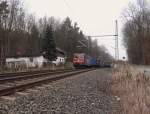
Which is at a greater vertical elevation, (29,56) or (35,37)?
(35,37)

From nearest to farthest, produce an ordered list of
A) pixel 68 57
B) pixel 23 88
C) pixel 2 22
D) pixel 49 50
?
pixel 23 88 < pixel 2 22 < pixel 49 50 < pixel 68 57

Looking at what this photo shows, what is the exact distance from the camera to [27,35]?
82.6m

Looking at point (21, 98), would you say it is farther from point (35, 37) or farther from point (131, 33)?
point (35, 37)

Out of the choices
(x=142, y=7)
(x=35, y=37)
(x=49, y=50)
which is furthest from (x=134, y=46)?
(x=35, y=37)

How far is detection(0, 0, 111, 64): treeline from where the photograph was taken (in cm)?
5588

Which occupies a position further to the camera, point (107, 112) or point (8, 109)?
point (107, 112)

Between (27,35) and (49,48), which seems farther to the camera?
(27,35)

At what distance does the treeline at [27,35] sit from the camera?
55875 mm

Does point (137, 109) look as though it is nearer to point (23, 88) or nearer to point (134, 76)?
point (23, 88)

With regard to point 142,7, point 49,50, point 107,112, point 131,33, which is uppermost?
point 142,7

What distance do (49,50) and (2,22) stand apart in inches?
491

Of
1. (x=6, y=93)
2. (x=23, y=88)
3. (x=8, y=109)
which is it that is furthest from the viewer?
(x=23, y=88)

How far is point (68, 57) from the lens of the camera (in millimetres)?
91812

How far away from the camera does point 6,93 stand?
9969mm
